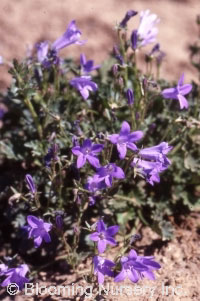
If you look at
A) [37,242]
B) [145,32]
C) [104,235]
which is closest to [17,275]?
[37,242]

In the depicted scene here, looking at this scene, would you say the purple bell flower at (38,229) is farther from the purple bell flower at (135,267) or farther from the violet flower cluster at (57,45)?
the violet flower cluster at (57,45)

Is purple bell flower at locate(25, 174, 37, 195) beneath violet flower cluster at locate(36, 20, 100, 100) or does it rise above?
beneath

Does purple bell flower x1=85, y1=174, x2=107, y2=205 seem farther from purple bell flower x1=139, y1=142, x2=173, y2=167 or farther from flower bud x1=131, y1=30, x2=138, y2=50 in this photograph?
flower bud x1=131, y1=30, x2=138, y2=50

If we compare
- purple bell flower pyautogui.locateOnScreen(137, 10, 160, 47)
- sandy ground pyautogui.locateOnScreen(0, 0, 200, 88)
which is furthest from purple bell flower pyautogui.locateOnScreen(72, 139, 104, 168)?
sandy ground pyautogui.locateOnScreen(0, 0, 200, 88)

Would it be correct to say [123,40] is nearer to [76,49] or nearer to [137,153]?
[137,153]

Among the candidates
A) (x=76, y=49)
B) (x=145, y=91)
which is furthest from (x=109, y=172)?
(x=76, y=49)

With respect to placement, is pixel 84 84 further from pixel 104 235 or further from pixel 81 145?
pixel 104 235
